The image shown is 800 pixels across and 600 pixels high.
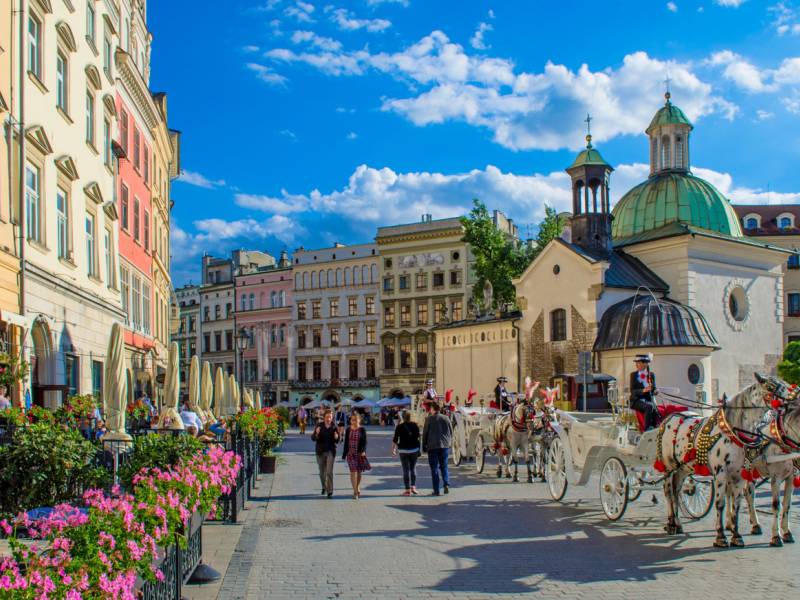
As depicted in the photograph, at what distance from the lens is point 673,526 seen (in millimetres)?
11648

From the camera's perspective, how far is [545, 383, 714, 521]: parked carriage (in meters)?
12.4

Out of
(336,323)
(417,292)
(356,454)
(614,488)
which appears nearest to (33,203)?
(356,454)

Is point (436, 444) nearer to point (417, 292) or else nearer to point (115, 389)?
point (115, 389)

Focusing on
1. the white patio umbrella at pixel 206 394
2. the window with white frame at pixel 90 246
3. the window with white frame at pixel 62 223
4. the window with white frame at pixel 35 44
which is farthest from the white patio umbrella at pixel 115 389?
the window with white frame at pixel 90 246

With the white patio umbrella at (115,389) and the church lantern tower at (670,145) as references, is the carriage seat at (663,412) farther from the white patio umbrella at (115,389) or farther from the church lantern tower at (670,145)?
the church lantern tower at (670,145)

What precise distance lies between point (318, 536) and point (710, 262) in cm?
3354

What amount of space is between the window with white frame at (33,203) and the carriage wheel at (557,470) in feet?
35.2

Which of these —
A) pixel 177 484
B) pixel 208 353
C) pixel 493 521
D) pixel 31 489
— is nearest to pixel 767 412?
pixel 493 521

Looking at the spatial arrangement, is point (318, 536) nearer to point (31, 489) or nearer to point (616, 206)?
point (31, 489)

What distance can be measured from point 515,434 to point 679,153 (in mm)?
31932

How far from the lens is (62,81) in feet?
64.8

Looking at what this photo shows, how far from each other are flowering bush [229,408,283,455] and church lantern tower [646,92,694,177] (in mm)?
30887

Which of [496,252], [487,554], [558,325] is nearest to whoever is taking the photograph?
[487,554]

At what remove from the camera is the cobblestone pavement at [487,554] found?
338 inches
